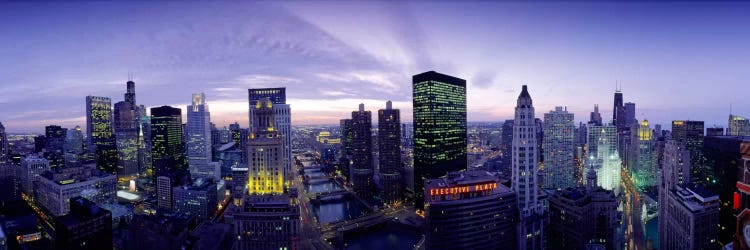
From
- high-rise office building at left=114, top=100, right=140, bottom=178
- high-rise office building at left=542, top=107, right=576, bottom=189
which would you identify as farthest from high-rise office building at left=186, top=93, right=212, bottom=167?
high-rise office building at left=542, top=107, right=576, bottom=189

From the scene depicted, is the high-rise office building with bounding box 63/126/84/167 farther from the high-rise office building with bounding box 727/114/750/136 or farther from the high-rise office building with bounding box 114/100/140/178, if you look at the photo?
the high-rise office building with bounding box 727/114/750/136

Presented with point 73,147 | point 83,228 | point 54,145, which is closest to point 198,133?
point 73,147

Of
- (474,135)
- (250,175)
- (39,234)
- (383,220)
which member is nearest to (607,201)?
(383,220)

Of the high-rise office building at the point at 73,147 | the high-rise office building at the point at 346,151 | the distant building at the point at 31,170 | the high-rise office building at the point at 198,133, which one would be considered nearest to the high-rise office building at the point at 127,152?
the high-rise office building at the point at 73,147

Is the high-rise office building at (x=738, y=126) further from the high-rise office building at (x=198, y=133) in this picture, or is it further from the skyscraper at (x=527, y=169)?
the high-rise office building at (x=198, y=133)

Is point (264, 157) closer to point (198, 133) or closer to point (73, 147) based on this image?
point (198, 133)

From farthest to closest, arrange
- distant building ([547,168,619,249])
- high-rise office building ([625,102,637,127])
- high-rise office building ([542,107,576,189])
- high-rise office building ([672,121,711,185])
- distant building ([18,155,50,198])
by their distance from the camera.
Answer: high-rise office building ([625,102,637,127])
high-rise office building ([542,107,576,189])
distant building ([18,155,50,198])
high-rise office building ([672,121,711,185])
distant building ([547,168,619,249])

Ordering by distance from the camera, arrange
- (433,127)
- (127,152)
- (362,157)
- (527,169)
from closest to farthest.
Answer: (527,169) < (433,127) < (362,157) < (127,152)
